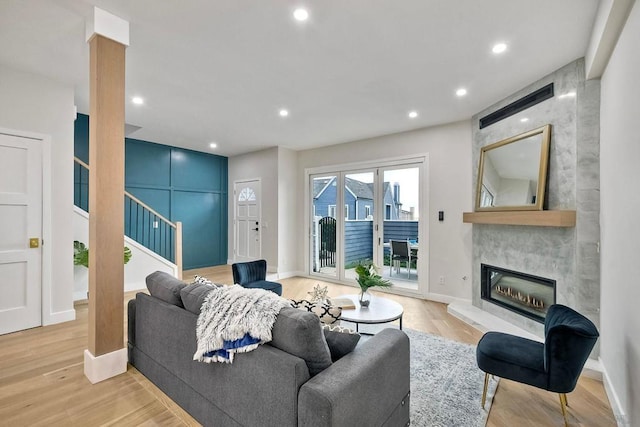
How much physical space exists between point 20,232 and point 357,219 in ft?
15.1

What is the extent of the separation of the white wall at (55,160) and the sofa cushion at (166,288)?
6.35ft

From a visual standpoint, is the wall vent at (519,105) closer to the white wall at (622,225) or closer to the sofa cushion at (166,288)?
the white wall at (622,225)

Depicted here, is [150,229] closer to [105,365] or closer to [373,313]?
[105,365]

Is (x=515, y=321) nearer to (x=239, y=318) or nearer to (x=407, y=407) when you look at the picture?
(x=407, y=407)

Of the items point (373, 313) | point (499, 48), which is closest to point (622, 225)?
point (499, 48)

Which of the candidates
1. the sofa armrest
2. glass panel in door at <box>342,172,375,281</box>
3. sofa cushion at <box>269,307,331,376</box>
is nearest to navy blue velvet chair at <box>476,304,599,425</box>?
the sofa armrest

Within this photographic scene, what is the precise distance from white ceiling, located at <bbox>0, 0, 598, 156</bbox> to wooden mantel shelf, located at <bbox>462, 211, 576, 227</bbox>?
55.2 inches

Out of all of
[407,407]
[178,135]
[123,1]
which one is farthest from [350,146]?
[407,407]

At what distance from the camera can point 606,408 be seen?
2090 mm

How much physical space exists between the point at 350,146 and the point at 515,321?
12.5ft

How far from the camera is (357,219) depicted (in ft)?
18.6

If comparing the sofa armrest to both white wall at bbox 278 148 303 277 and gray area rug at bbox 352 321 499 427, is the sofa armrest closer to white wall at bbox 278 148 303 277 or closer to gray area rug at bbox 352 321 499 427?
gray area rug at bbox 352 321 499 427

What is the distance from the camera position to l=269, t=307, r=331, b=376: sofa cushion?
1414mm

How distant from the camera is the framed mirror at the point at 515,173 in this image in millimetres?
3047
